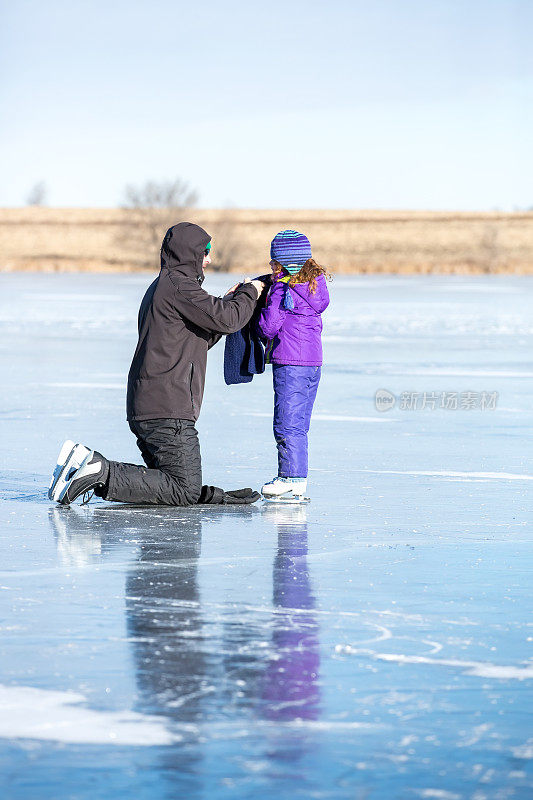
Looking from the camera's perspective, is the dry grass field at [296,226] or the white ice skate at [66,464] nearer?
the white ice skate at [66,464]

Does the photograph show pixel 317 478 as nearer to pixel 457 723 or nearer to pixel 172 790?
pixel 457 723

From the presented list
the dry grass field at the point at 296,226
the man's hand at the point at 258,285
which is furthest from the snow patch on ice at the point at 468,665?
the dry grass field at the point at 296,226

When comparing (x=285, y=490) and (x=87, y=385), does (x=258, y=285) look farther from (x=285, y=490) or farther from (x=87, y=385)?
(x=87, y=385)

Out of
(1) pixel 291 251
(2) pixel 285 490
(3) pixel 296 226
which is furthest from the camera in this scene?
(3) pixel 296 226

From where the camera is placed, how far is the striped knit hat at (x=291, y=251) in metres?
7.56

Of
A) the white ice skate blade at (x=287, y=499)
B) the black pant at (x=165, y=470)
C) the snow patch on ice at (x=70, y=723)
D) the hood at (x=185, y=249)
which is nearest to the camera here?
the snow patch on ice at (x=70, y=723)

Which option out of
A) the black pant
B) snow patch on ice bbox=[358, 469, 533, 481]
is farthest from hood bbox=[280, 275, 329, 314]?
snow patch on ice bbox=[358, 469, 533, 481]

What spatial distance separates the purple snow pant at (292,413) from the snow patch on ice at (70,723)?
3828 millimetres

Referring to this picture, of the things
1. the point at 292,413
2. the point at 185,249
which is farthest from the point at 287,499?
the point at 185,249

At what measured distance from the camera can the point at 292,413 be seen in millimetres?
7738

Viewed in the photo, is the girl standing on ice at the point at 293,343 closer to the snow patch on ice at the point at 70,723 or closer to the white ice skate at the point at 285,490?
the white ice skate at the point at 285,490

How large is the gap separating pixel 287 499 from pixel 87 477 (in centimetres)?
112

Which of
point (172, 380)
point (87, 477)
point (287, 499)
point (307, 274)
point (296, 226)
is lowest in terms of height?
point (287, 499)

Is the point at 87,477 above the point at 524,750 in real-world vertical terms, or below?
above
